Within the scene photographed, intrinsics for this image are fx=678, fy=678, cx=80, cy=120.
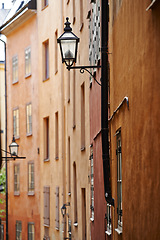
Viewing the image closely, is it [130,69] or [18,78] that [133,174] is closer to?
[130,69]

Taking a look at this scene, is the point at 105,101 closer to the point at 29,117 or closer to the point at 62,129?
the point at 62,129

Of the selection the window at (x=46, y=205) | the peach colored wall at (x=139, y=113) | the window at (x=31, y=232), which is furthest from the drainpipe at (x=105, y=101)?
the window at (x=31, y=232)

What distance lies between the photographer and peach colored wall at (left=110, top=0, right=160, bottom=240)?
23.8 ft

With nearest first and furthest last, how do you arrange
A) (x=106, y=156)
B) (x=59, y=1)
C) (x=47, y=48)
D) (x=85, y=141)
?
(x=106, y=156) < (x=85, y=141) < (x=59, y=1) < (x=47, y=48)

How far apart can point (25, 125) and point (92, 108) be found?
15.9 metres

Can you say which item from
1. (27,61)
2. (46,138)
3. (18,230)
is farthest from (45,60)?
(18,230)

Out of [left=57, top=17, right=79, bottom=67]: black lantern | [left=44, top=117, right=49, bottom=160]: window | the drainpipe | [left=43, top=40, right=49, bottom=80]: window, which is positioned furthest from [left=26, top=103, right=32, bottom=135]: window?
[left=57, top=17, right=79, bottom=67]: black lantern

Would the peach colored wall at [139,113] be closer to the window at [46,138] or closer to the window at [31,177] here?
the window at [46,138]

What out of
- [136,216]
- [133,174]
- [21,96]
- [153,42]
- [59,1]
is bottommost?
[136,216]

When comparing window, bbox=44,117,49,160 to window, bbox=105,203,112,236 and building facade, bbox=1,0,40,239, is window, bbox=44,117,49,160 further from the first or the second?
window, bbox=105,203,112,236

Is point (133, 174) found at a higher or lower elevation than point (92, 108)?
lower

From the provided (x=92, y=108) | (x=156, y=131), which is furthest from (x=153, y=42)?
(x=92, y=108)

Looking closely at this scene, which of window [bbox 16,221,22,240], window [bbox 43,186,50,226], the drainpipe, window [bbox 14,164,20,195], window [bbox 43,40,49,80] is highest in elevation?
window [bbox 43,40,49,80]

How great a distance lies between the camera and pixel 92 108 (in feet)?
54.5
